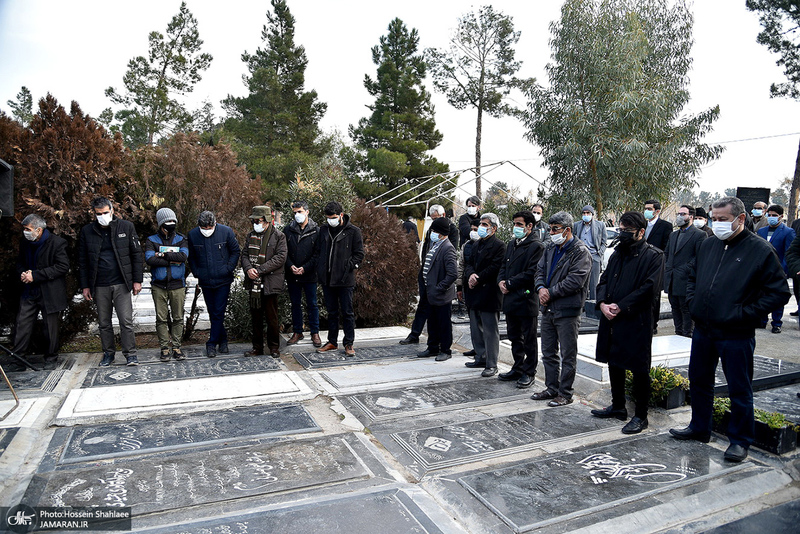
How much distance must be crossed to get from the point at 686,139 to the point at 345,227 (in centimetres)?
1969

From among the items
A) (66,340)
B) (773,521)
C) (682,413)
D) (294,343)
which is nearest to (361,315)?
(294,343)

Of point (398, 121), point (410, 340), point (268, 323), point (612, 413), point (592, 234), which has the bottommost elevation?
point (612, 413)

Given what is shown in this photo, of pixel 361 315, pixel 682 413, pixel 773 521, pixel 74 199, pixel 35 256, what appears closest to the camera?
pixel 773 521

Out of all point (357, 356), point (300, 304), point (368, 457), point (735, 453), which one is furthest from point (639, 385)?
point (300, 304)

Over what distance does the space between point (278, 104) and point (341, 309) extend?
29094mm

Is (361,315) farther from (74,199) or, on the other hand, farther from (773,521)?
(773,521)

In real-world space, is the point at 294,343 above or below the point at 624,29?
below

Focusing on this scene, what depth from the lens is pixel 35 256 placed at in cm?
648

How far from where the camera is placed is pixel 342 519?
3.34m

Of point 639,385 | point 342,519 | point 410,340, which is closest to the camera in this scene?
point 342,519

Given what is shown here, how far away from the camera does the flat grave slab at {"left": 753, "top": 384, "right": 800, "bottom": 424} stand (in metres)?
5.25

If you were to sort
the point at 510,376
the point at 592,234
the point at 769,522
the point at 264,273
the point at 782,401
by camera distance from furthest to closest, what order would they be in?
the point at 592,234 < the point at 264,273 < the point at 510,376 < the point at 782,401 < the point at 769,522

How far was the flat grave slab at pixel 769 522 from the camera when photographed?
3428mm

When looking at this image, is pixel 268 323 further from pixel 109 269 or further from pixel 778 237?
pixel 778 237
